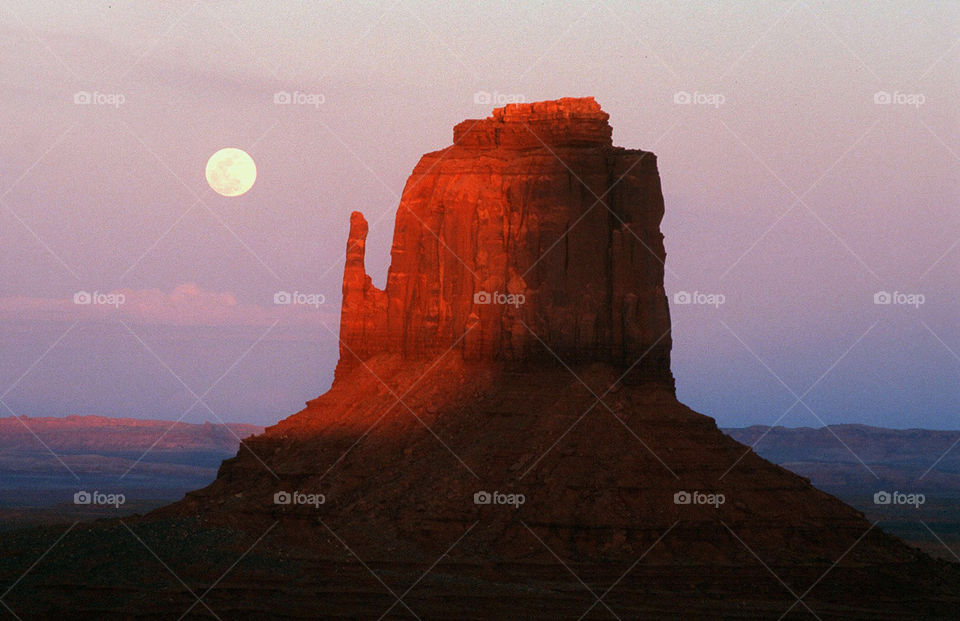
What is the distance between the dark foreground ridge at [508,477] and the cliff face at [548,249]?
0.33 feet

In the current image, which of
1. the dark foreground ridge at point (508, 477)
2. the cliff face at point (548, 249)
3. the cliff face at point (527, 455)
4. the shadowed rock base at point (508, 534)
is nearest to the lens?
the shadowed rock base at point (508, 534)

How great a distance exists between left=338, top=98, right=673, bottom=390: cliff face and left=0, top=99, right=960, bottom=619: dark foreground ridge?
0.10m

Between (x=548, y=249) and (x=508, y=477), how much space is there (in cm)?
1227

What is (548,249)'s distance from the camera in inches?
3187

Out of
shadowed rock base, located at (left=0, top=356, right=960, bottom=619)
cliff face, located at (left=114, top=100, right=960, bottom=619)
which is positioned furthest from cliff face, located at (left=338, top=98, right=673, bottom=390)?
shadowed rock base, located at (left=0, top=356, right=960, bottom=619)

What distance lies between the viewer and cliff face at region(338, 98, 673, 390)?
80.4 metres

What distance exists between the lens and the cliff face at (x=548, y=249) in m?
80.4

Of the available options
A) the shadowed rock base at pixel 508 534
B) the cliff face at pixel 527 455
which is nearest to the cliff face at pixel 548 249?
the cliff face at pixel 527 455

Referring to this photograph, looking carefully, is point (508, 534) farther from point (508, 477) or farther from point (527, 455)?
point (527, 455)

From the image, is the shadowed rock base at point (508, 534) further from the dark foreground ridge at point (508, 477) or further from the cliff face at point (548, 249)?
Result: the cliff face at point (548, 249)

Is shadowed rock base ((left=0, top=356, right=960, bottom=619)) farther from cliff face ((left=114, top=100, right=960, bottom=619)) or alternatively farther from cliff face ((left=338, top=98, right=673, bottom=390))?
cliff face ((left=338, top=98, right=673, bottom=390))

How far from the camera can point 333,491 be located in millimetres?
76125

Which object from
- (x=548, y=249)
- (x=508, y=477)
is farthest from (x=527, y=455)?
(x=548, y=249)

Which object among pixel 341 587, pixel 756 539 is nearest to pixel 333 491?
pixel 341 587
